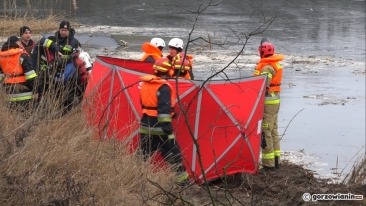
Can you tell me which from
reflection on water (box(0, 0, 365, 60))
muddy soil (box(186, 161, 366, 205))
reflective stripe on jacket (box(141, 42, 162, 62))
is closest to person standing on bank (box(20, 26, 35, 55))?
reflective stripe on jacket (box(141, 42, 162, 62))

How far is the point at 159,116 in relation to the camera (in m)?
6.78

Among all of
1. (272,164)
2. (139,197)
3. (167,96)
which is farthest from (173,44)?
(139,197)

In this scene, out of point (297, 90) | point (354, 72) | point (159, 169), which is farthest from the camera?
point (354, 72)

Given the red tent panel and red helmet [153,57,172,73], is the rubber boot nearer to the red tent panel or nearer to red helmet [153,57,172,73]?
the red tent panel

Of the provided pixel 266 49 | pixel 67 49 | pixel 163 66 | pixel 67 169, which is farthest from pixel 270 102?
pixel 67 169

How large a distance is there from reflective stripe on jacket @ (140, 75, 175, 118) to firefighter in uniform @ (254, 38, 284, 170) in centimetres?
189

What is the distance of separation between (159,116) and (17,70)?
2.03m

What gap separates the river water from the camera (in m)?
9.80

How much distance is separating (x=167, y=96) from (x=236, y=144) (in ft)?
3.35

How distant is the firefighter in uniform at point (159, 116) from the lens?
22.2 feet

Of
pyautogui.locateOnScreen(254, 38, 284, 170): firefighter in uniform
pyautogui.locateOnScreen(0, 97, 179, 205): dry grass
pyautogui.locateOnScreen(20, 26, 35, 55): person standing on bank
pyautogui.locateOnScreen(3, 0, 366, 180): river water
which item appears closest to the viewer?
pyautogui.locateOnScreen(0, 97, 179, 205): dry grass

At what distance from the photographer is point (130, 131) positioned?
282 inches

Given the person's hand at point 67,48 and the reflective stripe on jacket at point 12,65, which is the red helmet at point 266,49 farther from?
the reflective stripe on jacket at point 12,65

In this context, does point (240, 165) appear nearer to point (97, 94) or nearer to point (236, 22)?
point (97, 94)
